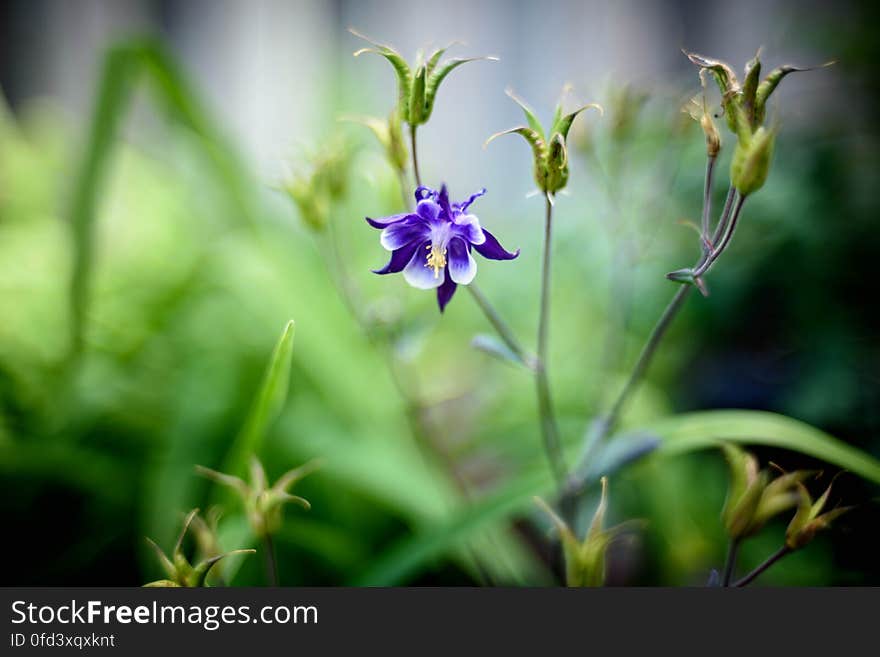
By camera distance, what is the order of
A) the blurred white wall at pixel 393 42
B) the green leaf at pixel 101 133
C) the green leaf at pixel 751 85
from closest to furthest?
1. the green leaf at pixel 751 85
2. the green leaf at pixel 101 133
3. the blurred white wall at pixel 393 42

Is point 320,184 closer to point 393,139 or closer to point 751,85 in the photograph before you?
point 393,139

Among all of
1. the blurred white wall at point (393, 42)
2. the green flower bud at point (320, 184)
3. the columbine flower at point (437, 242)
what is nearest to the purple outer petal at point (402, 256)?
the columbine flower at point (437, 242)

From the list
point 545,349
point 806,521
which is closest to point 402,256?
point 545,349

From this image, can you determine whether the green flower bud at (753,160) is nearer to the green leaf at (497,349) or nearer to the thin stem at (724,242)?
the thin stem at (724,242)

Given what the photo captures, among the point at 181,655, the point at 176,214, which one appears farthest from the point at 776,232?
the point at 176,214

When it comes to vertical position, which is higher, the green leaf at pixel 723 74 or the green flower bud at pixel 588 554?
the green leaf at pixel 723 74

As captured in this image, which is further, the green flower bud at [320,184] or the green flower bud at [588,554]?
the green flower bud at [320,184]
